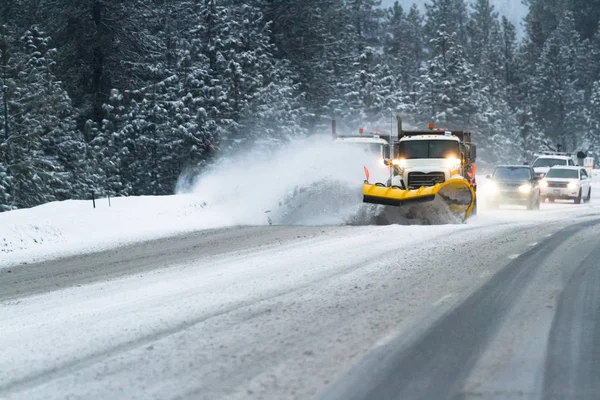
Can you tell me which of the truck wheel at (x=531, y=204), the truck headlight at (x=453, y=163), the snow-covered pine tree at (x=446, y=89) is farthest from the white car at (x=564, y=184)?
the snow-covered pine tree at (x=446, y=89)

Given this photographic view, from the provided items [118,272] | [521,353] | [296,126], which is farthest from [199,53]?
[521,353]

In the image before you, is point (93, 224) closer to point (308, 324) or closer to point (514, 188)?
point (308, 324)

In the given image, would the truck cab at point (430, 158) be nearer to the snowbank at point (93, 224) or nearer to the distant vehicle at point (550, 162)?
the snowbank at point (93, 224)

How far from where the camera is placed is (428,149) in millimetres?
22312

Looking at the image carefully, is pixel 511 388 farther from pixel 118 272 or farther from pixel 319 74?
pixel 319 74

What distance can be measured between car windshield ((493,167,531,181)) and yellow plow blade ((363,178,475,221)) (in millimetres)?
8776

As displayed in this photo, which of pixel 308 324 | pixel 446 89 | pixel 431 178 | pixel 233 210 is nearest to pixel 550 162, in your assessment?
pixel 431 178

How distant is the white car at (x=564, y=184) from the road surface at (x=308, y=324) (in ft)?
64.9

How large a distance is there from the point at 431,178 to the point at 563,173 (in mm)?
14952

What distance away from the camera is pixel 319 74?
220ft

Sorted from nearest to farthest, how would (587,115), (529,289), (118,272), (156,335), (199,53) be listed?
(156,335) → (529,289) → (118,272) → (199,53) → (587,115)

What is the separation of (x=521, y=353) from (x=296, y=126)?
45422 mm

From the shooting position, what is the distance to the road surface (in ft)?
19.4

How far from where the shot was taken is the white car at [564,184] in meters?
34.2
